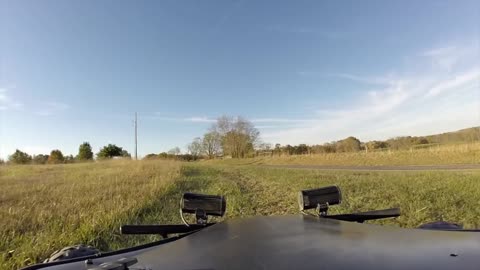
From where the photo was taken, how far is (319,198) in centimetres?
204

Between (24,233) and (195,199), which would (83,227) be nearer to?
(24,233)

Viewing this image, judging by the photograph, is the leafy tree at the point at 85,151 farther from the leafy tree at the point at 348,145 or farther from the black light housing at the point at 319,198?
the black light housing at the point at 319,198

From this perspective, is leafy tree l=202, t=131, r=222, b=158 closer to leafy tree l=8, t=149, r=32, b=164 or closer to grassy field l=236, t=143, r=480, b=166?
leafy tree l=8, t=149, r=32, b=164

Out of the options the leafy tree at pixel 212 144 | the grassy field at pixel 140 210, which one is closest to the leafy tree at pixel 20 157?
the leafy tree at pixel 212 144

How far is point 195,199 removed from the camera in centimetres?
196

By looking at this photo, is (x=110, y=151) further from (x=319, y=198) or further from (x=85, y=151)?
(x=319, y=198)

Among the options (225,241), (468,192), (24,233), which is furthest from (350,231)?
(468,192)

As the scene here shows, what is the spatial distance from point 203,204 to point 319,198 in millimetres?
644

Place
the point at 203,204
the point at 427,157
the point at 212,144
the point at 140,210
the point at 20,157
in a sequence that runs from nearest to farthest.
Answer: the point at 203,204 < the point at 140,210 < the point at 427,157 < the point at 20,157 < the point at 212,144

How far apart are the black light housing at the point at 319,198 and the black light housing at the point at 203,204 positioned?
1.47 feet

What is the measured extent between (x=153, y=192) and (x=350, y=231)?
355 inches

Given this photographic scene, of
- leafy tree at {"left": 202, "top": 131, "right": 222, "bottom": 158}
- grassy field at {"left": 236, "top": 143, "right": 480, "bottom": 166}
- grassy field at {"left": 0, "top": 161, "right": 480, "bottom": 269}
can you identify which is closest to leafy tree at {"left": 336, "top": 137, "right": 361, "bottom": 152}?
grassy field at {"left": 236, "top": 143, "right": 480, "bottom": 166}

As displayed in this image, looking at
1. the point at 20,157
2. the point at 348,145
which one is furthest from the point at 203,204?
the point at 20,157

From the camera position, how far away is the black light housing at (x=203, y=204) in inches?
76.1
